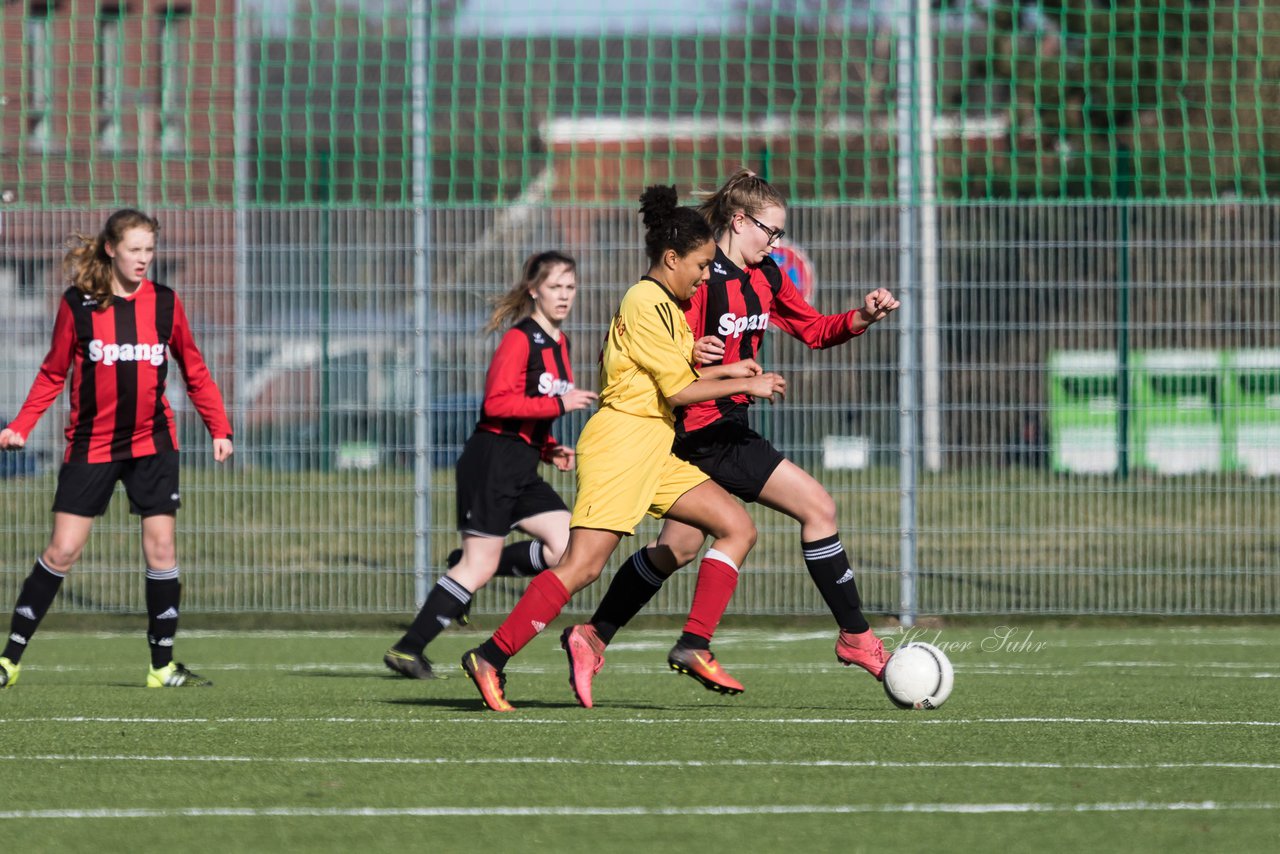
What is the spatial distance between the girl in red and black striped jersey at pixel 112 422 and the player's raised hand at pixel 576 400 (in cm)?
144

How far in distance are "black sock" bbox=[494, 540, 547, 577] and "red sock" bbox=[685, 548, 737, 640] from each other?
182 centimetres

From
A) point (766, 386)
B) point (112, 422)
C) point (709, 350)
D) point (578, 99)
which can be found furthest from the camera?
point (578, 99)

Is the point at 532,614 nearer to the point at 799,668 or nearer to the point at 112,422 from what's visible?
the point at 112,422

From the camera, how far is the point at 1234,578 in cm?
1174

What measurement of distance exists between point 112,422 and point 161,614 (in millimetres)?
860

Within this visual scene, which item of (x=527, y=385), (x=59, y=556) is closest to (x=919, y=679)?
(x=527, y=385)

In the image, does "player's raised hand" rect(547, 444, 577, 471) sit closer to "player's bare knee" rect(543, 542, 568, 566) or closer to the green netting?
"player's bare knee" rect(543, 542, 568, 566)

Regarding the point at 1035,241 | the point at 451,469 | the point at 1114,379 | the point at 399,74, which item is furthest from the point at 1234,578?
the point at 399,74

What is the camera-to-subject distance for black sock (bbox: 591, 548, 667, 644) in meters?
7.34

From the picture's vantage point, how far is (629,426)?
6.98 m

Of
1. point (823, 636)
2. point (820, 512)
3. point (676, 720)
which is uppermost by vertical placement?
point (820, 512)

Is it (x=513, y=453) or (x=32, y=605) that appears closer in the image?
(x=32, y=605)

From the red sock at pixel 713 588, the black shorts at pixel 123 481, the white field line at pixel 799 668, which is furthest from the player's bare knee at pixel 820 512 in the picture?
→ the black shorts at pixel 123 481

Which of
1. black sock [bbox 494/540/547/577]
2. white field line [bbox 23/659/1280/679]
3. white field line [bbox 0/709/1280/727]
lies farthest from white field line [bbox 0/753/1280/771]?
black sock [bbox 494/540/547/577]
